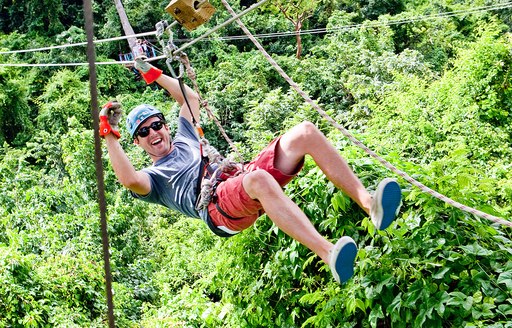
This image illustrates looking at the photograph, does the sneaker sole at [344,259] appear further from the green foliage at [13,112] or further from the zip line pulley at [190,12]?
the green foliage at [13,112]

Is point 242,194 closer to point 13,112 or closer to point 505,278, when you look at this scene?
point 505,278

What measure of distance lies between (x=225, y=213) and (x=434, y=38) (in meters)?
11.6

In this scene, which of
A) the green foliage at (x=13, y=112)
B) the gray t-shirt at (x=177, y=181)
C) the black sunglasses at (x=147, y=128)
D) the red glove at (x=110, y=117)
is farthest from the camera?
the green foliage at (x=13, y=112)

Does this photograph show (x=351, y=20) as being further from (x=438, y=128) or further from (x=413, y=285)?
(x=413, y=285)

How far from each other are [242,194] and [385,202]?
48 centimetres

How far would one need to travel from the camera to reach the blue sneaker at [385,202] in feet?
7.09

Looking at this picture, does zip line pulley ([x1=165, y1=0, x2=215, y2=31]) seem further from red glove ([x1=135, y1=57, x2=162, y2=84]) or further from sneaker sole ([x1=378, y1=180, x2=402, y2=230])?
sneaker sole ([x1=378, y1=180, x2=402, y2=230])

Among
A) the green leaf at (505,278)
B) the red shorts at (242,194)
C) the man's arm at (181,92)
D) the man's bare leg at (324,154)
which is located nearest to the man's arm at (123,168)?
the red shorts at (242,194)

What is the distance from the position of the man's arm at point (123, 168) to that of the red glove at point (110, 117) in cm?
2

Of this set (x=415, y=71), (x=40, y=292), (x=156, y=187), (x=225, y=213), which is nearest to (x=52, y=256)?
(x=40, y=292)

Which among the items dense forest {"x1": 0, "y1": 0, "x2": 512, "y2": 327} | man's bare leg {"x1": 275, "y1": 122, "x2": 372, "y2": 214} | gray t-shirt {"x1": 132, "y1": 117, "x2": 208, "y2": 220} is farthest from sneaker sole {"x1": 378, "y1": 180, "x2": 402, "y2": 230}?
gray t-shirt {"x1": 132, "y1": 117, "x2": 208, "y2": 220}

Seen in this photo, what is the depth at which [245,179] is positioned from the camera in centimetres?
231

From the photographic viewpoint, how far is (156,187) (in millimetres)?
2752

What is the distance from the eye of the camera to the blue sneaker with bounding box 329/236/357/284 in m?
2.11
